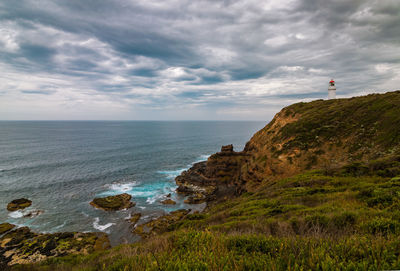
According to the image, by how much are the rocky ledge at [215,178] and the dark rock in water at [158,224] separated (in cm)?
967

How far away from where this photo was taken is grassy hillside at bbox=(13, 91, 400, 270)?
4203mm

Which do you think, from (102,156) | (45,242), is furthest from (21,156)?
(45,242)

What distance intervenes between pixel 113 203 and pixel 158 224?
12.7 m

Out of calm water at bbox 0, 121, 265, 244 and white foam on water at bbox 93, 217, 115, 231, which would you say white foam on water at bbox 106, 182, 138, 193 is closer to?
calm water at bbox 0, 121, 265, 244

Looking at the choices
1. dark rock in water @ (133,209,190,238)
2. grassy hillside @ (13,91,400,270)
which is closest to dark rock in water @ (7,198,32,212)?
dark rock in water @ (133,209,190,238)

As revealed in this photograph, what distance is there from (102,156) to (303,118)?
69.5 meters

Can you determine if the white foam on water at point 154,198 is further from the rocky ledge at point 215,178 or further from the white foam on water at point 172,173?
the white foam on water at point 172,173

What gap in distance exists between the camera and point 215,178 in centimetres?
4828

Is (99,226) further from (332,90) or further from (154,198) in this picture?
(332,90)

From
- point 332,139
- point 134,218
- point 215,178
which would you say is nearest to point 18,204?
point 134,218

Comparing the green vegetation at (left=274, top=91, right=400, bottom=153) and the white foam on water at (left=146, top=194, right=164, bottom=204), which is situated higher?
the green vegetation at (left=274, top=91, right=400, bottom=153)

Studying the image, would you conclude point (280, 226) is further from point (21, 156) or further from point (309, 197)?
point (21, 156)

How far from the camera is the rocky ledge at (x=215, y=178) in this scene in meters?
43.8

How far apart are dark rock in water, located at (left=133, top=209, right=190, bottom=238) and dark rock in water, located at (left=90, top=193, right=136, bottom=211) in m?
8.59
